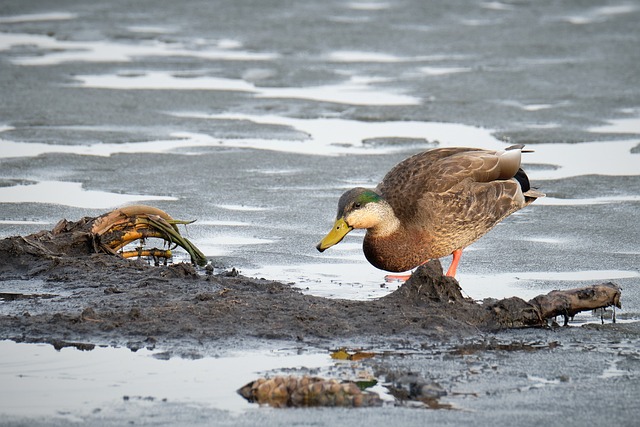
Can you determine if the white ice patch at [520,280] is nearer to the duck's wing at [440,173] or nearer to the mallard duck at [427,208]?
the mallard duck at [427,208]

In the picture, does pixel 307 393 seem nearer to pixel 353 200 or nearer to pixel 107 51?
pixel 353 200

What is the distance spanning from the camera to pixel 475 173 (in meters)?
7.65

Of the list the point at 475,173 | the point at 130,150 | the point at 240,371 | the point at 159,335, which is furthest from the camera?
the point at 130,150

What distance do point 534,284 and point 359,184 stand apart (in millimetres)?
2822

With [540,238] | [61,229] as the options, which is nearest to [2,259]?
[61,229]

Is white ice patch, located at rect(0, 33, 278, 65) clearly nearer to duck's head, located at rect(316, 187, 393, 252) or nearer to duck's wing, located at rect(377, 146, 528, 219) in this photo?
duck's wing, located at rect(377, 146, 528, 219)

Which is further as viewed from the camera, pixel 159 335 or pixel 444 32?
pixel 444 32

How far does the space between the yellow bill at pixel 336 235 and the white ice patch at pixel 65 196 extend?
241 cm

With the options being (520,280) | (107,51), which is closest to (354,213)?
(520,280)

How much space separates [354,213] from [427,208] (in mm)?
539

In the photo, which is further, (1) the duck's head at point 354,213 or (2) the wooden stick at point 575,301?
(1) the duck's head at point 354,213

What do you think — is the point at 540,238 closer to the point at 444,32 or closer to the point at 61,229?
the point at 61,229

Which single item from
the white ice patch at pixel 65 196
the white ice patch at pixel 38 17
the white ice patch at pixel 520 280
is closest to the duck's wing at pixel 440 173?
the white ice patch at pixel 520 280

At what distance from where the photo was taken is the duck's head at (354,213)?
6953 mm
